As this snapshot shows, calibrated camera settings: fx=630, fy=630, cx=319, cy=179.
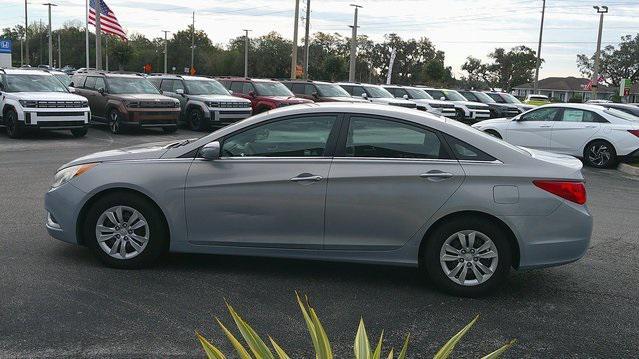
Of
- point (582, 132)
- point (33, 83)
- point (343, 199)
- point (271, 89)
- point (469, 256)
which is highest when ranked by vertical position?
point (271, 89)

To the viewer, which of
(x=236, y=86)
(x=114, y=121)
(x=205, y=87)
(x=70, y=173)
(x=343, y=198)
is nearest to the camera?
(x=343, y=198)

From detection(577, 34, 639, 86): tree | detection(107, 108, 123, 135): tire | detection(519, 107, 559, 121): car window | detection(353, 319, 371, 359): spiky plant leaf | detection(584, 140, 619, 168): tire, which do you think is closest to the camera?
detection(353, 319, 371, 359): spiky plant leaf

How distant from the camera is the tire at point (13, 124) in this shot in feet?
55.4

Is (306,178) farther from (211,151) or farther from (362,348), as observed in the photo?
(362,348)

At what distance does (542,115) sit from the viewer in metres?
16.1

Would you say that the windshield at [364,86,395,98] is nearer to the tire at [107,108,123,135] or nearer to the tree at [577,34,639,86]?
the tire at [107,108,123,135]

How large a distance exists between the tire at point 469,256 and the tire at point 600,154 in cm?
1137

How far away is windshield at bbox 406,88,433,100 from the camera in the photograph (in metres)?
28.4

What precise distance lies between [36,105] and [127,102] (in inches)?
109

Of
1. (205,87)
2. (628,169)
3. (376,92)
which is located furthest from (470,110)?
(628,169)

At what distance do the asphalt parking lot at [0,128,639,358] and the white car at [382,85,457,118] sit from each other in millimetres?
19161

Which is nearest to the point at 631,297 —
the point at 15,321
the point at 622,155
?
the point at 15,321

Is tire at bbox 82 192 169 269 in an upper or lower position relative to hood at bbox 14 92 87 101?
lower

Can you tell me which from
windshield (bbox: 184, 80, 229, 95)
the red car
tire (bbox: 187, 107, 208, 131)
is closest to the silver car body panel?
tire (bbox: 187, 107, 208, 131)
